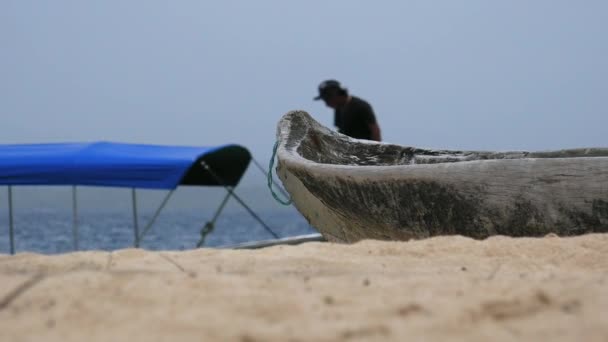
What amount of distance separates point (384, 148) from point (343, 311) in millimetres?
3956

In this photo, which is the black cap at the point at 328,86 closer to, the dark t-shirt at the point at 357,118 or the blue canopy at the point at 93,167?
the dark t-shirt at the point at 357,118

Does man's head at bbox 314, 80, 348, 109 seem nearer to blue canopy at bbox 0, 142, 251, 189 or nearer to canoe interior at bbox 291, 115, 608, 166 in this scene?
canoe interior at bbox 291, 115, 608, 166

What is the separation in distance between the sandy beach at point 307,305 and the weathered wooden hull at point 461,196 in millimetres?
903

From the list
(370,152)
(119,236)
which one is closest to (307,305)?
(370,152)

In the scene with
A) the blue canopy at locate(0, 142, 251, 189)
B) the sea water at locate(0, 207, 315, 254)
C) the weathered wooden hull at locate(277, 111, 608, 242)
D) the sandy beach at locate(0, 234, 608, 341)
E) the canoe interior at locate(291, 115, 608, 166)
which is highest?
the sandy beach at locate(0, 234, 608, 341)

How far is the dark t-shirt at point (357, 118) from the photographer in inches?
267

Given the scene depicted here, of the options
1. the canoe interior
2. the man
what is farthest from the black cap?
the canoe interior

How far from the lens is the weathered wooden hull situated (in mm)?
3334

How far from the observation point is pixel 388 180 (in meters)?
3.63

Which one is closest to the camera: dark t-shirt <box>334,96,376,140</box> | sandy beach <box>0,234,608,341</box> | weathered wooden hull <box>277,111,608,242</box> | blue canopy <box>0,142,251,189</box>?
sandy beach <box>0,234,608,341</box>

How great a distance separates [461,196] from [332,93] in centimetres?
348

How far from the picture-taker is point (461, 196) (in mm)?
3504

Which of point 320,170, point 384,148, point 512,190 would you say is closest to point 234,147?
point 384,148

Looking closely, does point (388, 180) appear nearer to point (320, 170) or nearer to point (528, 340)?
point (320, 170)
